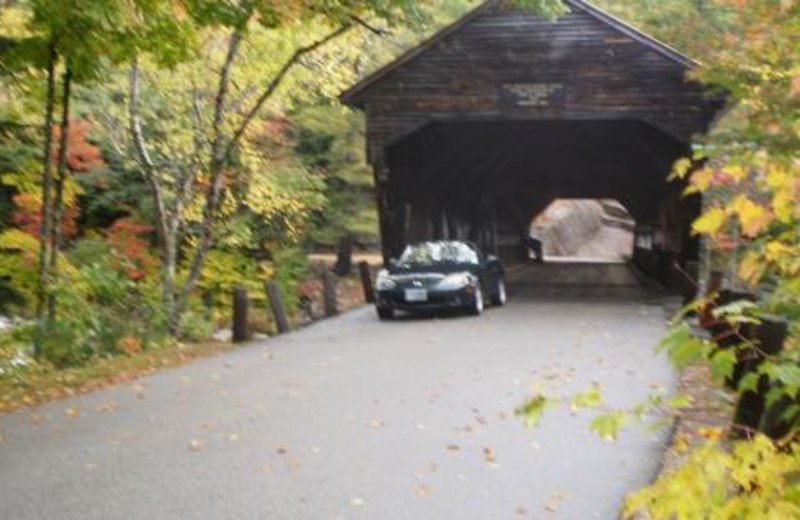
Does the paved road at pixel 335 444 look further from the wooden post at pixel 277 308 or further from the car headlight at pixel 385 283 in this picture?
the car headlight at pixel 385 283

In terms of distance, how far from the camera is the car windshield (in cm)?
1945

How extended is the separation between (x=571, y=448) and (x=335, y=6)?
7.06 metres

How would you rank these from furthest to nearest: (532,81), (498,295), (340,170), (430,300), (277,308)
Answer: (340,170) < (532,81) < (498,295) < (430,300) < (277,308)

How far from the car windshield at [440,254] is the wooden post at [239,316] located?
462 cm

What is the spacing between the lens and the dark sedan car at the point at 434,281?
18125 mm

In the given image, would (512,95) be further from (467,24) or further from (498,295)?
(498,295)

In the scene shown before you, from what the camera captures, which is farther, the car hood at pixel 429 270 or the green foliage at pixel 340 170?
the green foliage at pixel 340 170

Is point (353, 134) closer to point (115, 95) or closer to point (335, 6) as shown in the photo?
point (115, 95)

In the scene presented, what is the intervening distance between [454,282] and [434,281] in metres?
0.40

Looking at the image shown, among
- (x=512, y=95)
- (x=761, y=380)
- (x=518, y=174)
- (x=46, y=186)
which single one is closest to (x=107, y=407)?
(x=46, y=186)

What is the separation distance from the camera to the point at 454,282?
1823 centimetres

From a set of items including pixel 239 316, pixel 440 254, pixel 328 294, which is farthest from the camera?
pixel 328 294

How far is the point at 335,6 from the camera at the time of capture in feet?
40.2

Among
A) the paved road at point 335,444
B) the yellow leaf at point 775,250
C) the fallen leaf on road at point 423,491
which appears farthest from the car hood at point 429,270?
the yellow leaf at point 775,250
